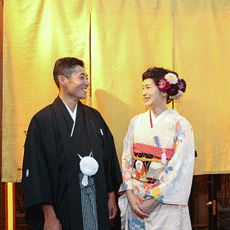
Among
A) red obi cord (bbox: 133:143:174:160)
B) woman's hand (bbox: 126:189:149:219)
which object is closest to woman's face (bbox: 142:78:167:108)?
red obi cord (bbox: 133:143:174:160)

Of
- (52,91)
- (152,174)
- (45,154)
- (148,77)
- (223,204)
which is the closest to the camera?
(45,154)

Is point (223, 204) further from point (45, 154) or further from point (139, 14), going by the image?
point (139, 14)

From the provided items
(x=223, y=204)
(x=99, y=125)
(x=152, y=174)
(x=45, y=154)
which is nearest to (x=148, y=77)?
(x=99, y=125)

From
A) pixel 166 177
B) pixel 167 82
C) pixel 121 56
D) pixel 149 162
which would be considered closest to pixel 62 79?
pixel 121 56

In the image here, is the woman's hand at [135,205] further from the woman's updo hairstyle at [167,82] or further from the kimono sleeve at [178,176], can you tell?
the woman's updo hairstyle at [167,82]

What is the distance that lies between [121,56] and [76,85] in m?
0.83

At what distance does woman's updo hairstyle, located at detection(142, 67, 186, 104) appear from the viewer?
2.69m

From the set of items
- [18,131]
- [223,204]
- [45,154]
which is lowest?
[223,204]

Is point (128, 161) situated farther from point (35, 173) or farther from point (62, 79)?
point (62, 79)

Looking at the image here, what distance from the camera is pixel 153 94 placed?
2.74 meters

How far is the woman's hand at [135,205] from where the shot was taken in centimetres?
254

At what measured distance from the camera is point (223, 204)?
3445mm

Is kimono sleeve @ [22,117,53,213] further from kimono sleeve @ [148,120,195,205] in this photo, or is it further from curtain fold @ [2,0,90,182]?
kimono sleeve @ [148,120,195,205]

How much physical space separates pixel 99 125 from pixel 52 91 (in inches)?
30.2
